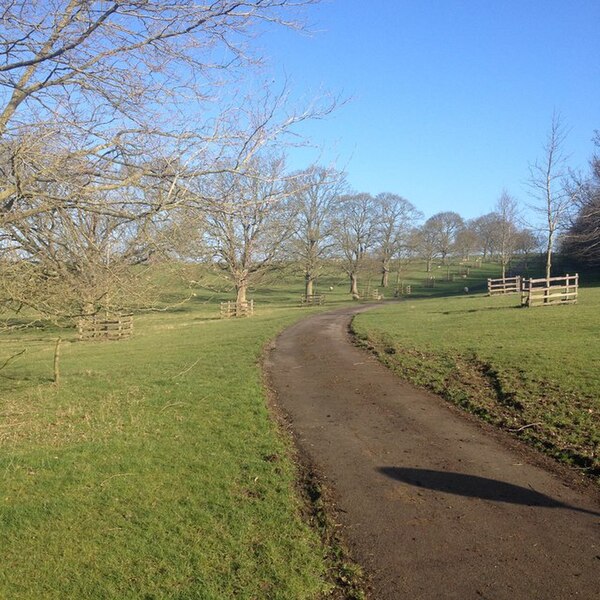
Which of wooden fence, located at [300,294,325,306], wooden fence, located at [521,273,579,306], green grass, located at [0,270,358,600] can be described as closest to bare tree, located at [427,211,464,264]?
wooden fence, located at [300,294,325,306]

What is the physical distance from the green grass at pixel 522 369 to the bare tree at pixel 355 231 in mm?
38248

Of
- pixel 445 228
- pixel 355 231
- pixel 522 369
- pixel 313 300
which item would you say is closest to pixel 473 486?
pixel 522 369

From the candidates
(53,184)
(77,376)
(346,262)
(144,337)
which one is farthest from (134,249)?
(346,262)

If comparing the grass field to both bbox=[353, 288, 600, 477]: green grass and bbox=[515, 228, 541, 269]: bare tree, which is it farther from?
bbox=[515, 228, 541, 269]: bare tree

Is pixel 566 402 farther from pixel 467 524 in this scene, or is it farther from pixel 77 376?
pixel 77 376

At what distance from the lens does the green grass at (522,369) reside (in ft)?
23.7

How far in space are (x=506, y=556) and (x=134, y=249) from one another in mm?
4490

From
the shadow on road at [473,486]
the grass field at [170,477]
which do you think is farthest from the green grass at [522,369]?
the shadow on road at [473,486]

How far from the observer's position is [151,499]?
5379mm

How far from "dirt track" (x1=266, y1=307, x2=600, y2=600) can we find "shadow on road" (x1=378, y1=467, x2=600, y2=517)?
11 mm

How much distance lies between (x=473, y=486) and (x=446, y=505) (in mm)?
605

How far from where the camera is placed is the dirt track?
12.8ft

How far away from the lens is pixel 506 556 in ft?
13.8

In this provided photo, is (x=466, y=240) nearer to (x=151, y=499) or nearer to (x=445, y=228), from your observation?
(x=445, y=228)
